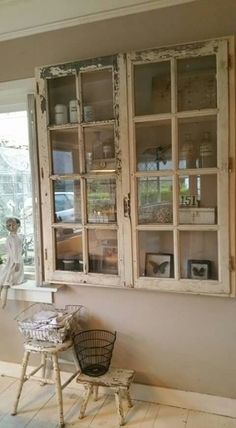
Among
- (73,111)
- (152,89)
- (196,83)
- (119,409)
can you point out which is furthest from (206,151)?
(119,409)

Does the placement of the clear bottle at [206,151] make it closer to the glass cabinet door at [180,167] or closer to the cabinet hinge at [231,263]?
the glass cabinet door at [180,167]

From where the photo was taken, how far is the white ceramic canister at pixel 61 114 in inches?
87.3

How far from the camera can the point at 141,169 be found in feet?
6.78

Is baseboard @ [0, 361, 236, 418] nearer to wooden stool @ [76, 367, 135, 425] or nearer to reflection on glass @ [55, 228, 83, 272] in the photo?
wooden stool @ [76, 367, 135, 425]

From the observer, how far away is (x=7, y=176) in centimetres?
265

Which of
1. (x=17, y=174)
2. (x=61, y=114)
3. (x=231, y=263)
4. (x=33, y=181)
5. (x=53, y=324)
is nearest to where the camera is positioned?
(x=231, y=263)

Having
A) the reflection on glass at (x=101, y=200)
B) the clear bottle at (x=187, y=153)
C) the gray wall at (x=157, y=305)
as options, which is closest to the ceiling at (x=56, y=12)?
Answer: the gray wall at (x=157, y=305)

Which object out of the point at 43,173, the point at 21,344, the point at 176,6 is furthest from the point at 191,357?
the point at 176,6

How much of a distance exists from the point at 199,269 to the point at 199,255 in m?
0.08

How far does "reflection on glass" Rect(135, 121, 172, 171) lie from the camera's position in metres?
2.03

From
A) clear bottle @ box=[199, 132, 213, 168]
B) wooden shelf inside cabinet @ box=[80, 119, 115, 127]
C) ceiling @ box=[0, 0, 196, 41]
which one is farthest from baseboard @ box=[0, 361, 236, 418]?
ceiling @ box=[0, 0, 196, 41]

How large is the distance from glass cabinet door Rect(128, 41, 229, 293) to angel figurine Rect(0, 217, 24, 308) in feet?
2.87

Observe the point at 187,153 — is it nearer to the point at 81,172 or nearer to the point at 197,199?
the point at 197,199

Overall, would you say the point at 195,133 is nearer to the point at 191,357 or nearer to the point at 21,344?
the point at 191,357
